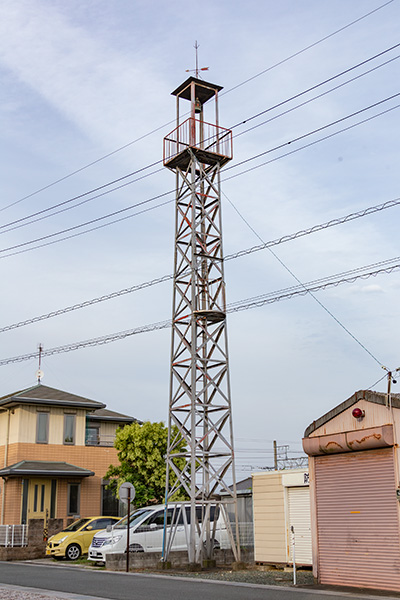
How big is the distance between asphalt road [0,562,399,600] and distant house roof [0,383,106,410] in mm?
14280

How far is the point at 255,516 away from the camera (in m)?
22.8

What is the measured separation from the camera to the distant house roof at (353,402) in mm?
15445

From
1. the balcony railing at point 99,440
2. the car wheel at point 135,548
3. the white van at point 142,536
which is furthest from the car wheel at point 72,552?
the balcony railing at point 99,440

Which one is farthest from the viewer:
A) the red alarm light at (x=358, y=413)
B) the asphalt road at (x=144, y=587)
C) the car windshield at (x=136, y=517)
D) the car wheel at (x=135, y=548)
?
the car windshield at (x=136, y=517)

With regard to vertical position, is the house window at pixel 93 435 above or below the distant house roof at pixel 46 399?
below

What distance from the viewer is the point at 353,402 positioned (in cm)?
1638

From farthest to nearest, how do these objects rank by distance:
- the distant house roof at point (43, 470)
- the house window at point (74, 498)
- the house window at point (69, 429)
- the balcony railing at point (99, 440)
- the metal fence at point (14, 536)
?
the balcony railing at point (99, 440) < the house window at point (69, 429) < the house window at point (74, 498) < the distant house roof at point (43, 470) < the metal fence at point (14, 536)

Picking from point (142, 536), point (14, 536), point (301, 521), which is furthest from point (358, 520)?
point (14, 536)

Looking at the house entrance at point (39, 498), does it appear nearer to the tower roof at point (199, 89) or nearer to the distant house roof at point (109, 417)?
the distant house roof at point (109, 417)

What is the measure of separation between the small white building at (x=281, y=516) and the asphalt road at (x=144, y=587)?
367 centimetres

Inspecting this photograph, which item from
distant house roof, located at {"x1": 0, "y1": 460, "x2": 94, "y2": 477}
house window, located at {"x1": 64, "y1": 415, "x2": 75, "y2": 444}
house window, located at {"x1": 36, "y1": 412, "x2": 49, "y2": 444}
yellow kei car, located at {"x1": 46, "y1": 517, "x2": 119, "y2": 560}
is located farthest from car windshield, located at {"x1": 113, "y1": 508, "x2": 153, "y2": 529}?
house window, located at {"x1": 64, "y1": 415, "x2": 75, "y2": 444}

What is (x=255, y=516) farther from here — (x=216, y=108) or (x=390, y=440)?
(x=216, y=108)

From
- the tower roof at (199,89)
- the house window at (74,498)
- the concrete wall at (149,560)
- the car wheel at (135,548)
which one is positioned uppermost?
the tower roof at (199,89)

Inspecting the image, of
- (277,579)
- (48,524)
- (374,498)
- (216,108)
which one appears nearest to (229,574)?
(277,579)
